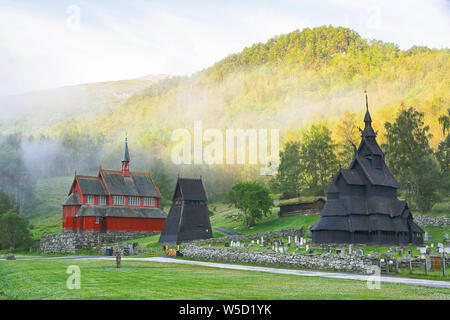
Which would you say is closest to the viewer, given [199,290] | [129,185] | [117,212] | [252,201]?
[199,290]

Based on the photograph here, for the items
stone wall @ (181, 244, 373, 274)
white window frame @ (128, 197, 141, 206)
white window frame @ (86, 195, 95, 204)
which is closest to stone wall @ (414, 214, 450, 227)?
stone wall @ (181, 244, 373, 274)

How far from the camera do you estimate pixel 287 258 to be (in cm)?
4031

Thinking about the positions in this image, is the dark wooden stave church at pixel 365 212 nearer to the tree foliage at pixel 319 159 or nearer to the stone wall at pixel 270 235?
the stone wall at pixel 270 235

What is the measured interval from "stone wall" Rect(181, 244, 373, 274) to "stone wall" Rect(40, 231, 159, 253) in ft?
83.8

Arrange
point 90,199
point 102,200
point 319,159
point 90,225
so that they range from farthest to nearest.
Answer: point 319,159 < point 102,200 < point 90,199 < point 90,225

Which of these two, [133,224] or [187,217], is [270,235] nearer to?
[187,217]

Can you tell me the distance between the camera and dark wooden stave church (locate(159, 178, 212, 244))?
68.4 m

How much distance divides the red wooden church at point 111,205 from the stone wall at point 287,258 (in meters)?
31.2

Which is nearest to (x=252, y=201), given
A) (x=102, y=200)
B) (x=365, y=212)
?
(x=365, y=212)

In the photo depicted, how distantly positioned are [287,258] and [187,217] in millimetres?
31360

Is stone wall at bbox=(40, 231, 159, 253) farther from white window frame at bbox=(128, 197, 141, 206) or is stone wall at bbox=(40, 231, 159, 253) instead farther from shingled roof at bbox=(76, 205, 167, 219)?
white window frame at bbox=(128, 197, 141, 206)

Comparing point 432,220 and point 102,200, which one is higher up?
point 102,200

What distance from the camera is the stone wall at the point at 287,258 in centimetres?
3419

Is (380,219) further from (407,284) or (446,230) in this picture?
(407,284)
